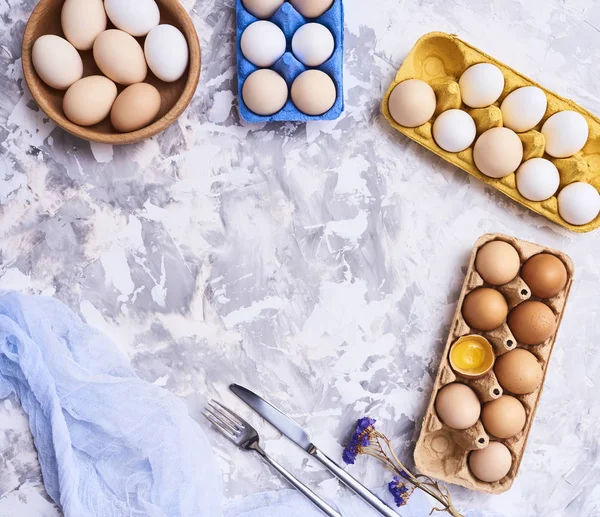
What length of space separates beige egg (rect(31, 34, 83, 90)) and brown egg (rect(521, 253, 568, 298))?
25.4 inches

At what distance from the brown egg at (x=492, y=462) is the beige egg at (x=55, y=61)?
0.72 metres

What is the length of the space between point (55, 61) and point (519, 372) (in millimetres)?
711

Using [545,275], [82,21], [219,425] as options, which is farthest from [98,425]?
[545,275]

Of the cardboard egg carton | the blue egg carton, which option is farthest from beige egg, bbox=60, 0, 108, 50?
the cardboard egg carton

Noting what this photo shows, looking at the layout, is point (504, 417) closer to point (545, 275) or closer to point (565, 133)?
point (545, 275)

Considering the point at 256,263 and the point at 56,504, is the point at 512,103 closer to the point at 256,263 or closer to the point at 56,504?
the point at 256,263

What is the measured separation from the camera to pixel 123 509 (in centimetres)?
80

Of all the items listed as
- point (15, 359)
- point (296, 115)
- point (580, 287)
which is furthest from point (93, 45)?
point (580, 287)

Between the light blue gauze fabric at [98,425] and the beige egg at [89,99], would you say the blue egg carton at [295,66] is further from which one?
the light blue gauze fabric at [98,425]

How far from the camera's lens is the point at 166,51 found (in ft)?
2.51

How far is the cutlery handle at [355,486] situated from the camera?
2.68ft

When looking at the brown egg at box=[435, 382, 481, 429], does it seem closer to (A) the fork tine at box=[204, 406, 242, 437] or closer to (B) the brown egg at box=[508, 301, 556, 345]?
(B) the brown egg at box=[508, 301, 556, 345]

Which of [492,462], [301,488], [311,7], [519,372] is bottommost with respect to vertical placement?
[301,488]

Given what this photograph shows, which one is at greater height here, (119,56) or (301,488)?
(119,56)
